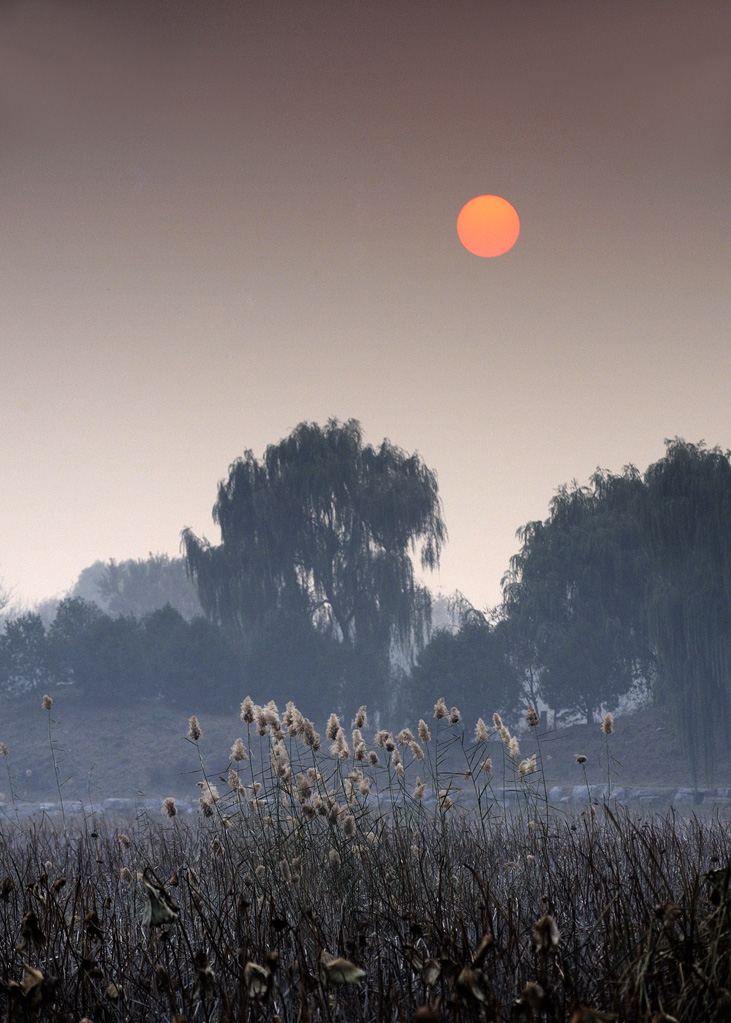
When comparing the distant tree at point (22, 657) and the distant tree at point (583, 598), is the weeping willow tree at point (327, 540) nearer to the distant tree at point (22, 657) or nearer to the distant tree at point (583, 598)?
the distant tree at point (583, 598)

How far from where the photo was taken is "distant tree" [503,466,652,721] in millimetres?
22516

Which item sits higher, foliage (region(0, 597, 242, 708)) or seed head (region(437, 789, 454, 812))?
foliage (region(0, 597, 242, 708))

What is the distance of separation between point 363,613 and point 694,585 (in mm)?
9979

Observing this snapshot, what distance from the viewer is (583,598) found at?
23047mm

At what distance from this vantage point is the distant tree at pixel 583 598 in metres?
22.5

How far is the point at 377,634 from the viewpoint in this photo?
81.3 ft

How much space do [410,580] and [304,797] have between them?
20761 millimetres

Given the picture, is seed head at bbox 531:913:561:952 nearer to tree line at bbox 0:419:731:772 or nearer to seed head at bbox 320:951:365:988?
seed head at bbox 320:951:365:988

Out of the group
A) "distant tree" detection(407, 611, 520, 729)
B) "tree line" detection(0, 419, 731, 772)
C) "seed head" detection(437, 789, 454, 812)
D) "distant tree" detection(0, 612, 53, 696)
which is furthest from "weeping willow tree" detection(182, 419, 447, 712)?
"seed head" detection(437, 789, 454, 812)

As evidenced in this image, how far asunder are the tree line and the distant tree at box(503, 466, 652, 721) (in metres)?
0.04

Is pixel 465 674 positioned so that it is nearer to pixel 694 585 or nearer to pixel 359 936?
pixel 694 585

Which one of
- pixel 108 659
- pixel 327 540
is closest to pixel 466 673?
pixel 327 540

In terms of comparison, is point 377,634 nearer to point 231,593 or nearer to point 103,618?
point 231,593

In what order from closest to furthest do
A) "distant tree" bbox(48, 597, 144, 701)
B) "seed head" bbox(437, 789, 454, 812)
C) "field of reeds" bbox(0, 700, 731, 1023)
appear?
"field of reeds" bbox(0, 700, 731, 1023)
"seed head" bbox(437, 789, 454, 812)
"distant tree" bbox(48, 597, 144, 701)
